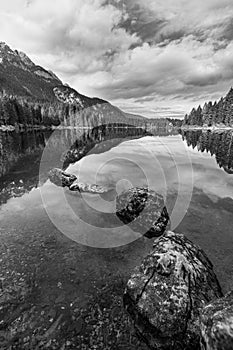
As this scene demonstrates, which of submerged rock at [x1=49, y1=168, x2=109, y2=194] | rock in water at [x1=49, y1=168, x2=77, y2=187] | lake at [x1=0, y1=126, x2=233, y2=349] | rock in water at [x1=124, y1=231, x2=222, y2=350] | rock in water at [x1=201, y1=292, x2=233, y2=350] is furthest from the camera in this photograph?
rock in water at [x1=49, y1=168, x2=77, y2=187]

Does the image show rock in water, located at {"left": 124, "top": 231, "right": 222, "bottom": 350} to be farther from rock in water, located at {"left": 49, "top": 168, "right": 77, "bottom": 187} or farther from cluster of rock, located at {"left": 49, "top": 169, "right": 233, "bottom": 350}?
rock in water, located at {"left": 49, "top": 168, "right": 77, "bottom": 187}

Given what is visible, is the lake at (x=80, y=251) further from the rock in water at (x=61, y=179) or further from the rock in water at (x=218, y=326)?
the rock in water at (x=218, y=326)

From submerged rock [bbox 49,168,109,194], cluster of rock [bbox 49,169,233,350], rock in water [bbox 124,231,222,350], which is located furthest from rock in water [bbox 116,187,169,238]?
submerged rock [bbox 49,168,109,194]

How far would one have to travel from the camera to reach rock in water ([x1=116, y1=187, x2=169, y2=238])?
12060 mm

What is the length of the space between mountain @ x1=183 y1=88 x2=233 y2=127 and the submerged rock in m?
128

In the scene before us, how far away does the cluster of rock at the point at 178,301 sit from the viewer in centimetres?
473

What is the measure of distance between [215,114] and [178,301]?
15534 cm

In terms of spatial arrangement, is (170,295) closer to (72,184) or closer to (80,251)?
(80,251)

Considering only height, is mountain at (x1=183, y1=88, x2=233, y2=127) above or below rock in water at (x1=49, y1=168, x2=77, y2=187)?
above

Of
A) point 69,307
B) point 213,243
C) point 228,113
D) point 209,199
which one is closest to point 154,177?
point 209,199

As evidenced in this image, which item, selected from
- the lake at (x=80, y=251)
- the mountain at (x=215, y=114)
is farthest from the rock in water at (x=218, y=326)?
the mountain at (x=215, y=114)

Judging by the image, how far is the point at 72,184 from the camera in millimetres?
19672

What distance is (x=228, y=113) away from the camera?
4806 inches

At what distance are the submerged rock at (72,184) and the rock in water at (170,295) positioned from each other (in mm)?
11255
